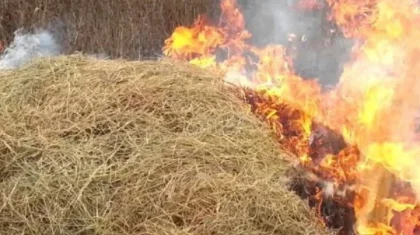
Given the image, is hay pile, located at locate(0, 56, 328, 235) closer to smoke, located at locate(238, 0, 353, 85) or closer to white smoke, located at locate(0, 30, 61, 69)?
white smoke, located at locate(0, 30, 61, 69)

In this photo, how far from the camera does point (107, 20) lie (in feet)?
23.9

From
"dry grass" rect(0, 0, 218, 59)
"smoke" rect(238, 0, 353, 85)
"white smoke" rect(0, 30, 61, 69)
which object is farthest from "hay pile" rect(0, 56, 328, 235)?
"dry grass" rect(0, 0, 218, 59)

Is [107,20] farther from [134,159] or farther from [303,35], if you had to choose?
[134,159]

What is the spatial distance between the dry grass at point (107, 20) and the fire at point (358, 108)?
1.21m

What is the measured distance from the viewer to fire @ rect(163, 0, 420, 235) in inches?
167

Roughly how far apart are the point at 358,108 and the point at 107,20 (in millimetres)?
3619

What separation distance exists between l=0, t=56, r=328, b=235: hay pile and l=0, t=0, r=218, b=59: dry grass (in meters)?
2.49

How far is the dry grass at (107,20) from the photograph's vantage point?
7.23 meters

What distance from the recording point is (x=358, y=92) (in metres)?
4.99

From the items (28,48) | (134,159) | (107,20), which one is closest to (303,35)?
(107,20)

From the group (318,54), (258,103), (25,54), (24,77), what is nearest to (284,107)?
(258,103)

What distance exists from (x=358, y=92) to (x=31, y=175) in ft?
8.79

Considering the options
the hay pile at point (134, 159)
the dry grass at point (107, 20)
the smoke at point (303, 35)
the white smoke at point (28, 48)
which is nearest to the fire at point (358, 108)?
the smoke at point (303, 35)

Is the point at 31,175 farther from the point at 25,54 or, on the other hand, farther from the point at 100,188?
the point at 25,54
